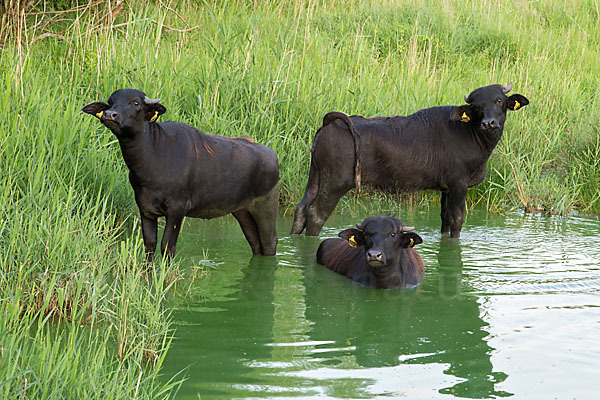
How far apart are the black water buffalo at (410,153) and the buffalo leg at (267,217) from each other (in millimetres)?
909

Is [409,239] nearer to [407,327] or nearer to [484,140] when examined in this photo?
[407,327]

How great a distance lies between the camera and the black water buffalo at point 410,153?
8.49 metres

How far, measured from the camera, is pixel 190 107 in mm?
9984

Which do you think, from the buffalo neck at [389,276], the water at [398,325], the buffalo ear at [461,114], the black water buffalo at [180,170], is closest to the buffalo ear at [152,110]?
the black water buffalo at [180,170]

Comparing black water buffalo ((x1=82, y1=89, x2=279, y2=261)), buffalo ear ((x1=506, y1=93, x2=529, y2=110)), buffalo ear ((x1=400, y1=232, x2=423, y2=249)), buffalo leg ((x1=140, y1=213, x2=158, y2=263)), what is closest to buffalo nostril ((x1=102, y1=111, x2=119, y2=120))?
black water buffalo ((x1=82, y1=89, x2=279, y2=261))

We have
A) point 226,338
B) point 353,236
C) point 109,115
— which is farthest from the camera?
point 353,236

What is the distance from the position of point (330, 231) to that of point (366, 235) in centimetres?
226

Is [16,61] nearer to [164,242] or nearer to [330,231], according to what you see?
[164,242]

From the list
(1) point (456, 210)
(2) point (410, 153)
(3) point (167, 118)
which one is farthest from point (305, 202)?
(3) point (167, 118)

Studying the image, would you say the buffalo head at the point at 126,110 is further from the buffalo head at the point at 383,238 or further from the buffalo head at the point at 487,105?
the buffalo head at the point at 487,105

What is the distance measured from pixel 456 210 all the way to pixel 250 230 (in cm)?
242

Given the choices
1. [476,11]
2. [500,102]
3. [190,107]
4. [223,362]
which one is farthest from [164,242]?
[476,11]

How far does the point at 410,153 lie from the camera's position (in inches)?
348

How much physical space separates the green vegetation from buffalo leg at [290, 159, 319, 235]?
37.0 inches
